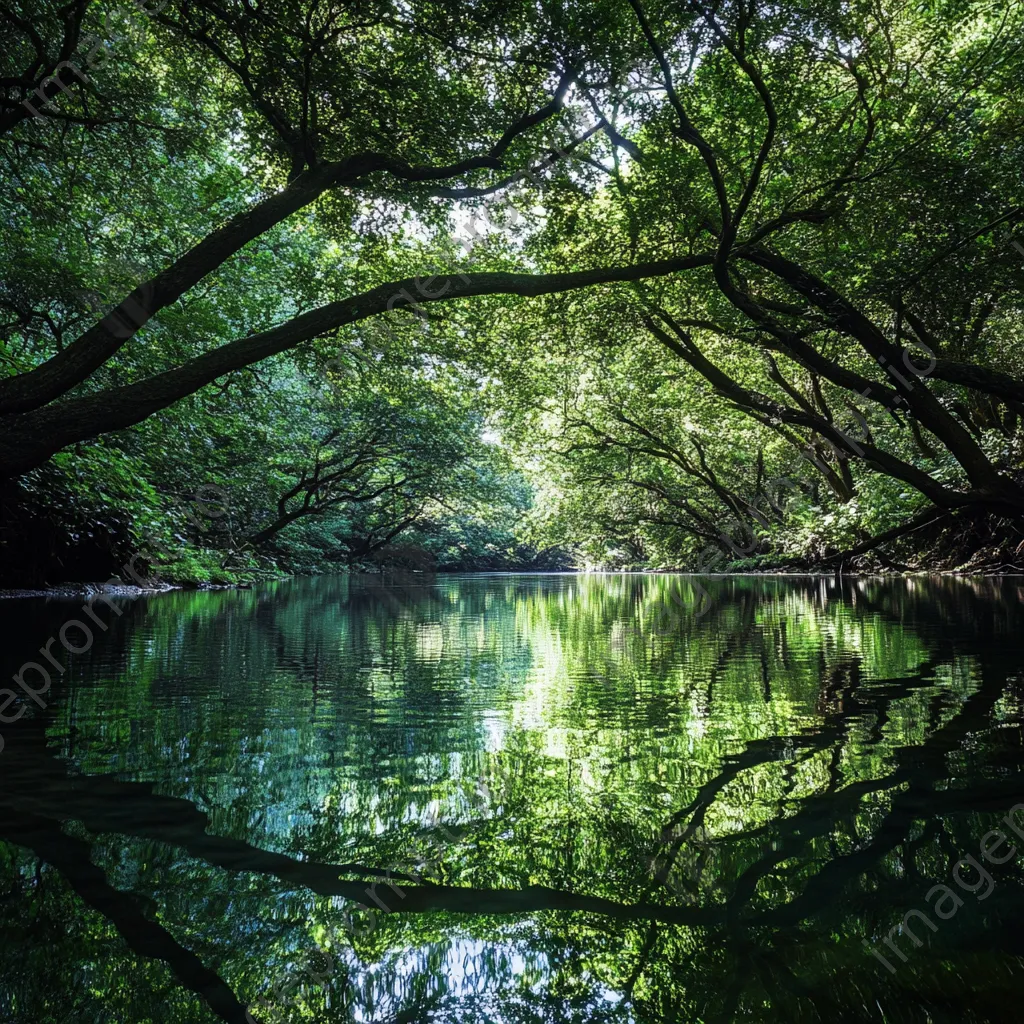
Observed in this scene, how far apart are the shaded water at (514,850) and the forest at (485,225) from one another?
13.5 feet

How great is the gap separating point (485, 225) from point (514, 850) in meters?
11.9

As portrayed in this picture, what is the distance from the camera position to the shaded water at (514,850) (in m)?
1.48

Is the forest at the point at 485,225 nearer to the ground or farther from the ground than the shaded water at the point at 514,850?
farther from the ground

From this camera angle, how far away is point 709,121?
11.2 meters

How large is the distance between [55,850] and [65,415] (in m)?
4.87

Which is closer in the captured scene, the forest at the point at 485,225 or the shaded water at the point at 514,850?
the shaded water at the point at 514,850

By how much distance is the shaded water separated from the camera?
1480mm

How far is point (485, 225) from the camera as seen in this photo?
496 inches

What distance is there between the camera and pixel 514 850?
2.14 metres

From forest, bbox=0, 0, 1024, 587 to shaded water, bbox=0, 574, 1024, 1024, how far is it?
412 centimetres

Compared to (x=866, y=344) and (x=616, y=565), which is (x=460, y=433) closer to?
(x=866, y=344)

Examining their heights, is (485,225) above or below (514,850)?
above

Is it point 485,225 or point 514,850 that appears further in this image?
point 485,225

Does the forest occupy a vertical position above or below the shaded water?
above
